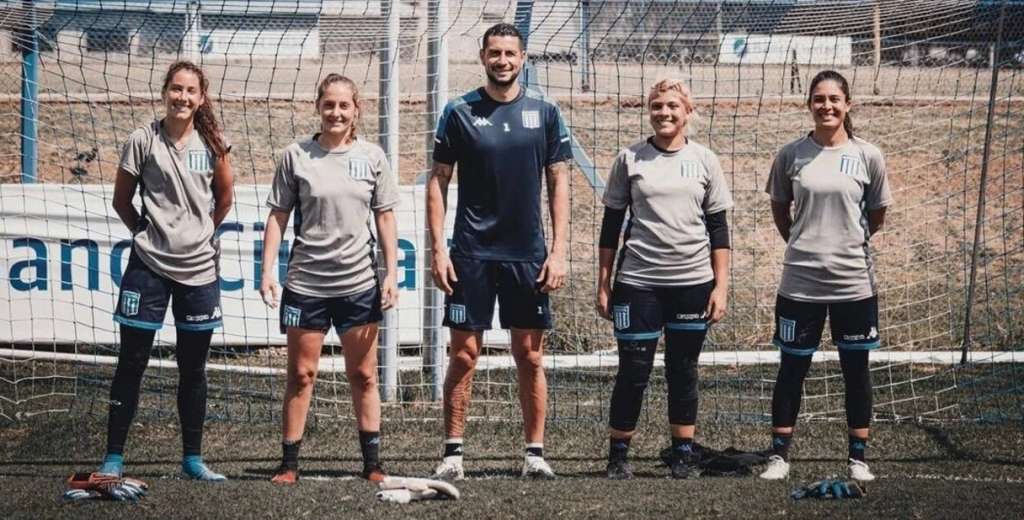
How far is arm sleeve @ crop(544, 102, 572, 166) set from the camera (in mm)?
5512

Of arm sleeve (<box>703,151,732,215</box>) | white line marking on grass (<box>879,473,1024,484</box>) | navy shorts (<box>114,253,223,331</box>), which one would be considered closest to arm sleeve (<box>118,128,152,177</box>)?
navy shorts (<box>114,253,223,331</box>)

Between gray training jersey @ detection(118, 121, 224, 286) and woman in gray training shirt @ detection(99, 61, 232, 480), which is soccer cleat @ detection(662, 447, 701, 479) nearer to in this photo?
woman in gray training shirt @ detection(99, 61, 232, 480)

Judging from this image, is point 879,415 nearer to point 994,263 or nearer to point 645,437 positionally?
point 645,437

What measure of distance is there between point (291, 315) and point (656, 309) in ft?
5.02

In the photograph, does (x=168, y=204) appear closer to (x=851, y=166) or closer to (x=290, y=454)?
(x=290, y=454)

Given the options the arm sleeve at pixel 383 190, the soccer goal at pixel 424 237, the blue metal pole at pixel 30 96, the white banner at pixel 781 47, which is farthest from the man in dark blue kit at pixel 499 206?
the white banner at pixel 781 47

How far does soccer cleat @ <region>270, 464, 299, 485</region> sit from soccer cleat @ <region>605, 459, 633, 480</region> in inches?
52.5

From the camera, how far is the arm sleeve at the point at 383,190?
548 cm

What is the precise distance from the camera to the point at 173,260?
5.31 m

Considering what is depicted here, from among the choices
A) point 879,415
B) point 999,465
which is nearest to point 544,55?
point 879,415

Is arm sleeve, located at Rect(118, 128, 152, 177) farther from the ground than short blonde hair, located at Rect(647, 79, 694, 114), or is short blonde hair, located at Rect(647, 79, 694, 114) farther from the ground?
short blonde hair, located at Rect(647, 79, 694, 114)

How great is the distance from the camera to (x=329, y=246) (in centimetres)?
536

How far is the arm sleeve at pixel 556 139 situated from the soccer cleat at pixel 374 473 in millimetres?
1478

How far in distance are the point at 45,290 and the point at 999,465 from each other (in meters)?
5.91
